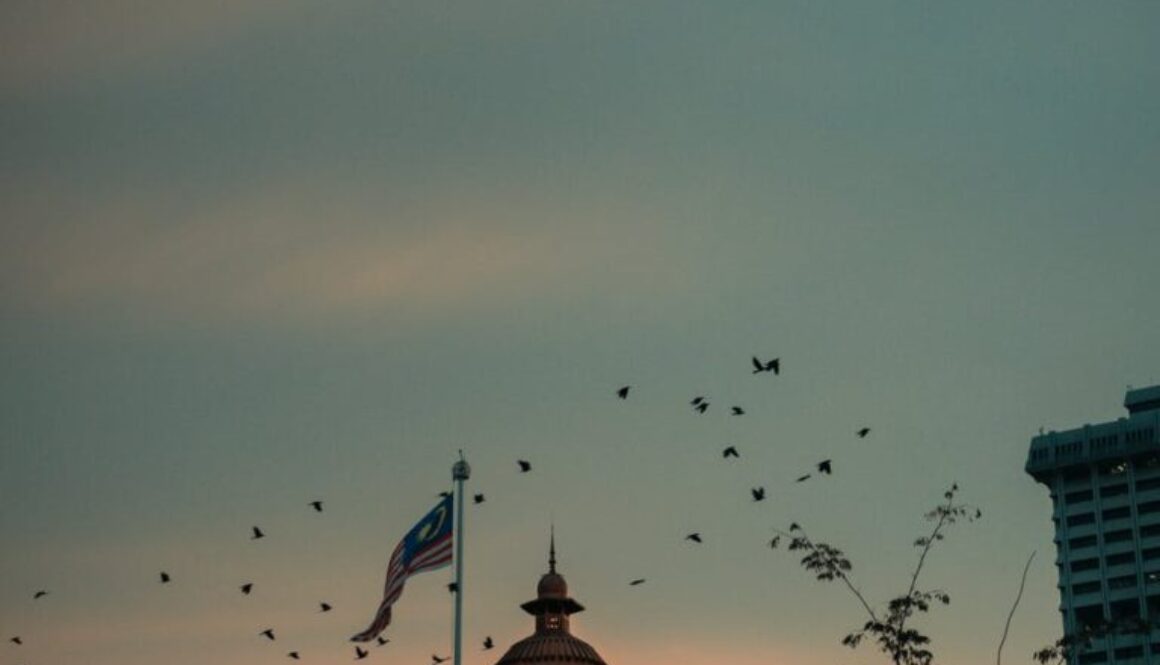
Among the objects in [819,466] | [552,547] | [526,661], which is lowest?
[819,466]

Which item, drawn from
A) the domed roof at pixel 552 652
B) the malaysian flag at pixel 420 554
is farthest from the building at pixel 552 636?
Result: the malaysian flag at pixel 420 554

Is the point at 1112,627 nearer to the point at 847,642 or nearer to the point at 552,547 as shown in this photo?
the point at 847,642

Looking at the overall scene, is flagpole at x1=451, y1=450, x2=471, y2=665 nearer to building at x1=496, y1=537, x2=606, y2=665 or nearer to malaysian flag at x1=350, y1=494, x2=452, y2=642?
malaysian flag at x1=350, y1=494, x2=452, y2=642

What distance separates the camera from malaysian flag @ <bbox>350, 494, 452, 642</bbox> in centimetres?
6494

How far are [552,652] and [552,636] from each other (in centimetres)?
330

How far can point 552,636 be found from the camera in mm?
149000

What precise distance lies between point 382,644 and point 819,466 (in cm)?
1855

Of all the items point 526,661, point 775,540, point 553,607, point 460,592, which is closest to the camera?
point 775,540

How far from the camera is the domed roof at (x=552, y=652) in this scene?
476ft

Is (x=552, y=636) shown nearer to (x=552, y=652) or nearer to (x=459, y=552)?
(x=552, y=652)

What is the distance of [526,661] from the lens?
475ft

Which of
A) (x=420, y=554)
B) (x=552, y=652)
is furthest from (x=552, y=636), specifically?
(x=420, y=554)

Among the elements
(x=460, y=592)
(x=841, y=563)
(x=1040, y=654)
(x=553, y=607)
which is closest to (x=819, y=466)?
(x=841, y=563)

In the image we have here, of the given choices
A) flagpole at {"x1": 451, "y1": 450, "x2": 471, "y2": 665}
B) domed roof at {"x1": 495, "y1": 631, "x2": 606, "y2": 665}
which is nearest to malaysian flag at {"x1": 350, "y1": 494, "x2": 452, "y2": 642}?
flagpole at {"x1": 451, "y1": 450, "x2": 471, "y2": 665}
